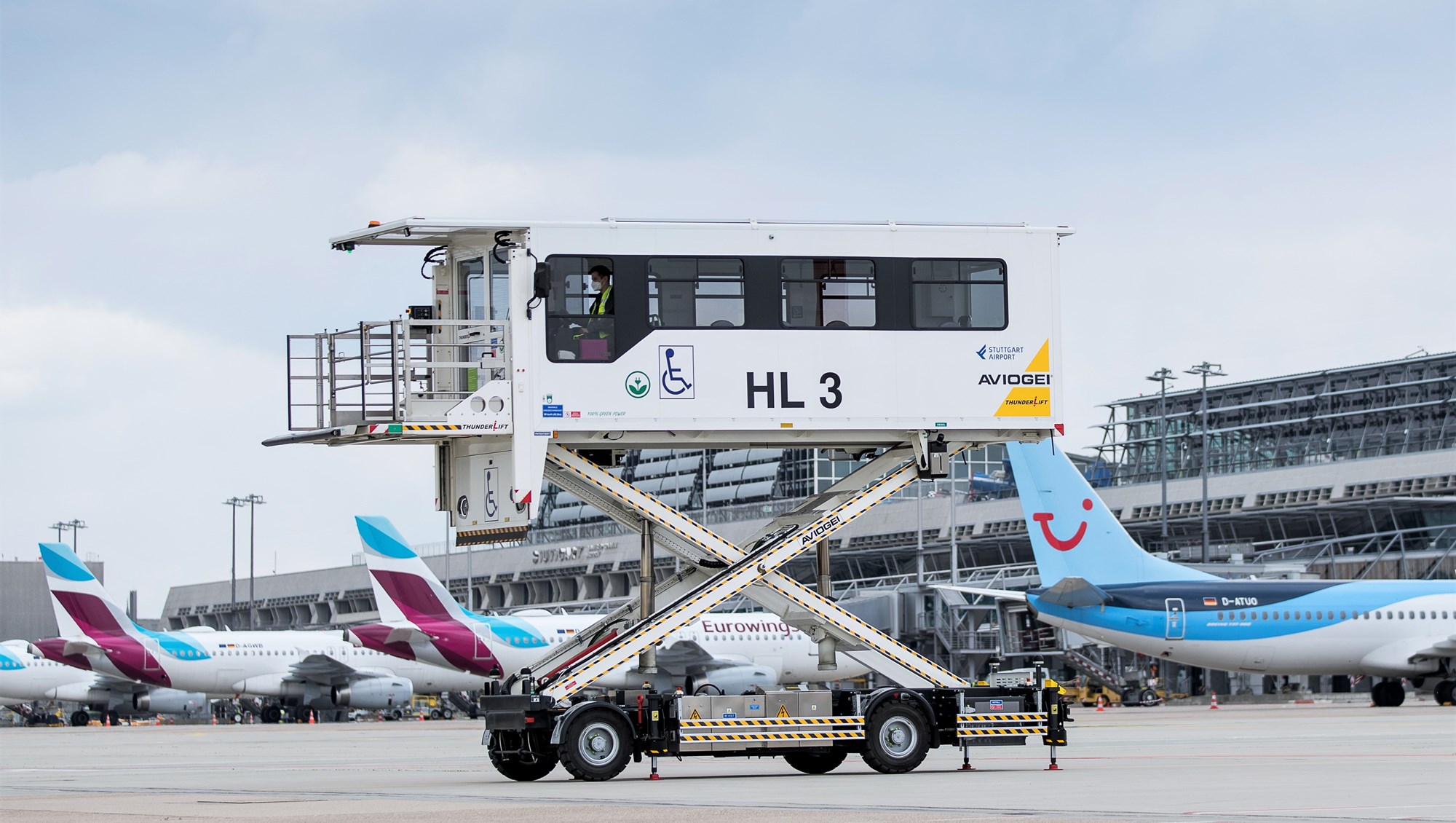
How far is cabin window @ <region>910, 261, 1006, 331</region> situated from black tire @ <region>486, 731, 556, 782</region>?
24.3 ft

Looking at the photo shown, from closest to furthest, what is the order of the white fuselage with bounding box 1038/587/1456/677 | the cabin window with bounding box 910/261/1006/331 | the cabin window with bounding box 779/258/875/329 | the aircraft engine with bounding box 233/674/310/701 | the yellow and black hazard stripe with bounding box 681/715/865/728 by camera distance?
1. the yellow and black hazard stripe with bounding box 681/715/865/728
2. the cabin window with bounding box 779/258/875/329
3. the cabin window with bounding box 910/261/1006/331
4. the white fuselage with bounding box 1038/587/1456/677
5. the aircraft engine with bounding box 233/674/310/701

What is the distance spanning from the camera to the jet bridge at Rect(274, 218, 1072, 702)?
808 inches

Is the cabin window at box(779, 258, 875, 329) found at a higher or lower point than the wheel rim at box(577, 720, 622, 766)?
higher

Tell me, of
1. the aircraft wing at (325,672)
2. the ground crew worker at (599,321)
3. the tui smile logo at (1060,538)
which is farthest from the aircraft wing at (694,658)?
the ground crew worker at (599,321)

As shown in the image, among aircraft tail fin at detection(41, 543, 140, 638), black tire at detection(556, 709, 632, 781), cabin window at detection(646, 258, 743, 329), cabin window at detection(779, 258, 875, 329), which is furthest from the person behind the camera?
aircraft tail fin at detection(41, 543, 140, 638)

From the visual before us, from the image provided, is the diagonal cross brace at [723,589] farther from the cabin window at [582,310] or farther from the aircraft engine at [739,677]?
the aircraft engine at [739,677]

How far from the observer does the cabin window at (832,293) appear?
2125cm

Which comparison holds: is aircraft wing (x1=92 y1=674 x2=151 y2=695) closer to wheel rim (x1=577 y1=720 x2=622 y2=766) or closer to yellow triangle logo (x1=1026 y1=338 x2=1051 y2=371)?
wheel rim (x1=577 y1=720 x2=622 y2=766)

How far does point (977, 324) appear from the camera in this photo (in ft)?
71.2

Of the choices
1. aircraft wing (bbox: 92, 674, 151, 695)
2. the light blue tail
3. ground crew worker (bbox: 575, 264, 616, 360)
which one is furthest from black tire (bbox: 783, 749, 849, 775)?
aircraft wing (bbox: 92, 674, 151, 695)

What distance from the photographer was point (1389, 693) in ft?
169

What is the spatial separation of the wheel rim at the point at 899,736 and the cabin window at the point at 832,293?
5078 millimetres

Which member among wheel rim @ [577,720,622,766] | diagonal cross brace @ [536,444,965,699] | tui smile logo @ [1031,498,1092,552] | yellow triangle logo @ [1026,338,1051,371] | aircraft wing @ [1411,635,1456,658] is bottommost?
aircraft wing @ [1411,635,1456,658]

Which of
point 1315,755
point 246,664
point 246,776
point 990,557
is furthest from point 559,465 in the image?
point 990,557
